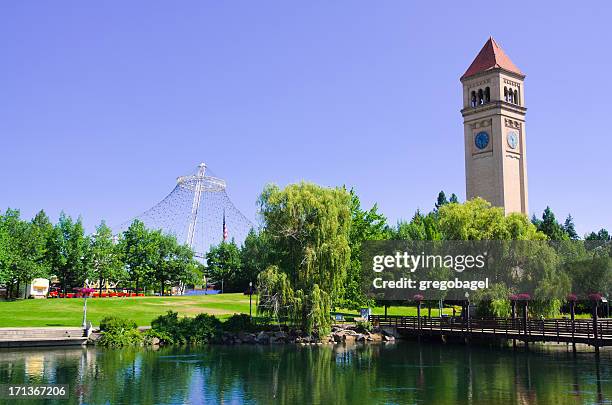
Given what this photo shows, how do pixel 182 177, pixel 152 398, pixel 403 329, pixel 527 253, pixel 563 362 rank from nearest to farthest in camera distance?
pixel 152 398, pixel 563 362, pixel 527 253, pixel 403 329, pixel 182 177

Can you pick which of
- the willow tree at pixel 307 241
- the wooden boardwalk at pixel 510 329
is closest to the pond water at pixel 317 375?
the wooden boardwalk at pixel 510 329

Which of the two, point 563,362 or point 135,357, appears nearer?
point 563,362

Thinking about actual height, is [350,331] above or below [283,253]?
below

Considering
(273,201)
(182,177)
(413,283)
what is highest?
(182,177)

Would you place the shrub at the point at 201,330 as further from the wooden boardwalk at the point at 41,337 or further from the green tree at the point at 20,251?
the green tree at the point at 20,251

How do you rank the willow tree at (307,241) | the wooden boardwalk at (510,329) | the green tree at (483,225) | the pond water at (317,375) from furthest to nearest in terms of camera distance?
the green tree at (483,225), the willow tree at (307,241), the wooden boardwalk at (510,329), the pond water at (317,375)

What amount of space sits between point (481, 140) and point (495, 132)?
275 cm

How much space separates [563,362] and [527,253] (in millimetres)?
16896

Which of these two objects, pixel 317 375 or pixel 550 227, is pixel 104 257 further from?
pixel 550 227

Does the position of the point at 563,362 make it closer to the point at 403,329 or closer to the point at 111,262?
the point at 403,329

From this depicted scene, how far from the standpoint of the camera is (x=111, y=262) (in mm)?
92125

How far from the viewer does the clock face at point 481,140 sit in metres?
99.4

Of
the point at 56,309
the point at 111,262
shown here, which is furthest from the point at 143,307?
the point at 111,262

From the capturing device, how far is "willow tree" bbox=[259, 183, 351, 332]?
5775 centimetres
